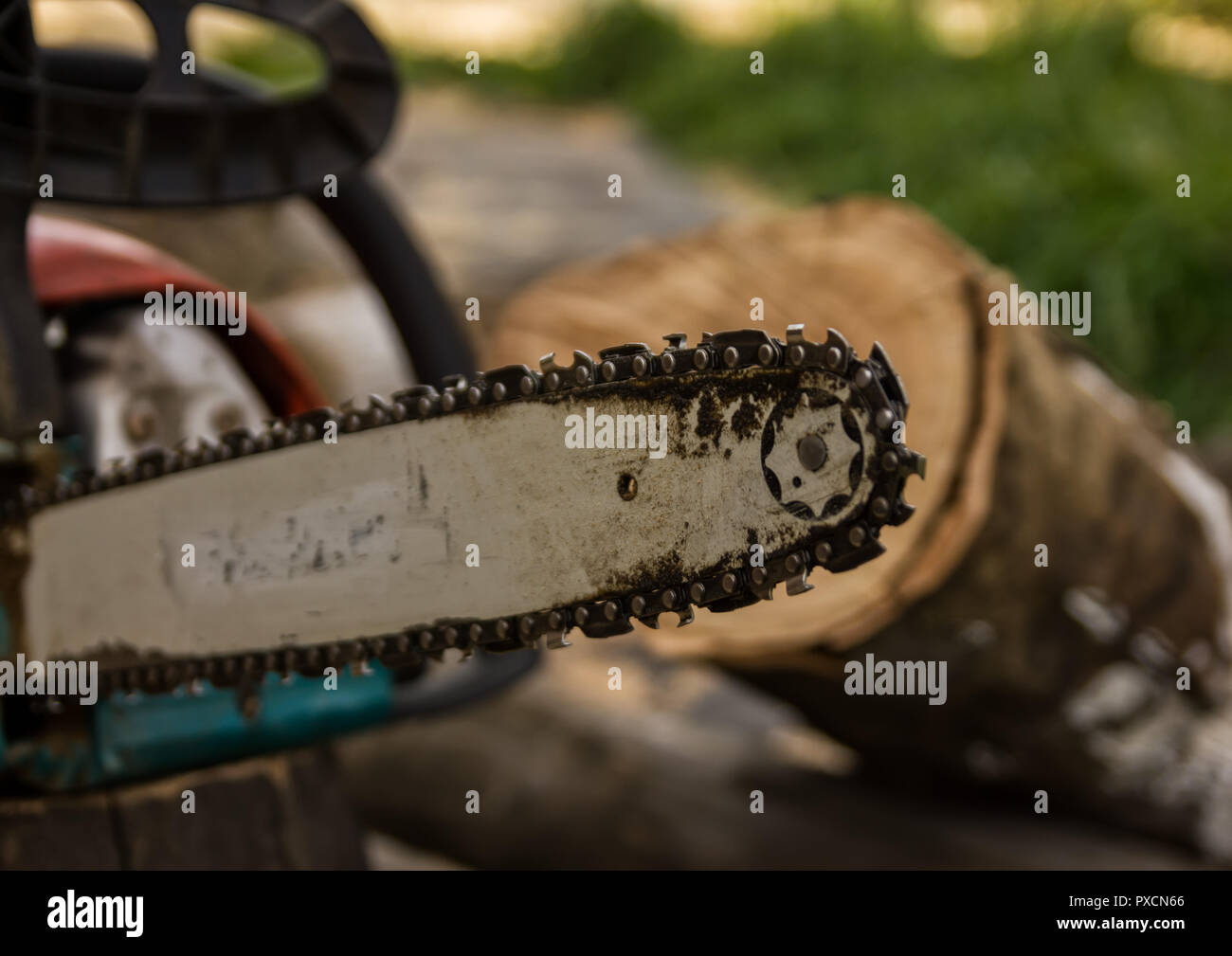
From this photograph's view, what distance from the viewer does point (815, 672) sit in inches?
65.4

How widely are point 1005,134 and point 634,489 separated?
14.0ft

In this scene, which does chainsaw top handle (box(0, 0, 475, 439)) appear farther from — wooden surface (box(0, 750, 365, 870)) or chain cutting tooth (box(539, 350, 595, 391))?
chain cutting tooth (box(539, 350, 595, 391))

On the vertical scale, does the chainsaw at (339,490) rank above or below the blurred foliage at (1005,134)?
below

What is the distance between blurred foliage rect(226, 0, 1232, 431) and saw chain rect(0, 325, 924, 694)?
333 centimetres

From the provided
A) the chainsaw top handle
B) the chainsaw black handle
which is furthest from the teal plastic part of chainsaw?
the chainsaw black handle

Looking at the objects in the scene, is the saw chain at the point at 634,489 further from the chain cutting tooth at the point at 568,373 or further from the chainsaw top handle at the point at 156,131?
the chainsaw top handle at the point at 156,131

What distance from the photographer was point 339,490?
0.92 meters

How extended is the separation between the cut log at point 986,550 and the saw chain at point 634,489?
70 centimetres

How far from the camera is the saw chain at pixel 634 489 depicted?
68 cm

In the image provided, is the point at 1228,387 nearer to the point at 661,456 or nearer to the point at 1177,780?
the point at 1177,780

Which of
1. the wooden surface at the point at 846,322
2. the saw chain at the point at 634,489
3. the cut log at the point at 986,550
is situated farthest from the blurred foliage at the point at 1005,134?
the saw chain at the point at 634,489

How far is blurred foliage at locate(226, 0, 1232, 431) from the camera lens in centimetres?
380

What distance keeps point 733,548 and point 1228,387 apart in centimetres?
349
